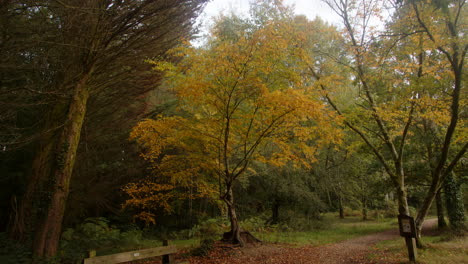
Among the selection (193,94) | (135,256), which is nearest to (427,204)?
(193,94)

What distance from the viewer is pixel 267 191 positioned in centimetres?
1631

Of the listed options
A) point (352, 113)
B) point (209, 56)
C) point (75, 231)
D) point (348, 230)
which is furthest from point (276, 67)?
point (348, 230)

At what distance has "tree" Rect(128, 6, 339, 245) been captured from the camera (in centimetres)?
665

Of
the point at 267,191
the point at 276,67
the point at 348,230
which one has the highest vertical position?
the point at 276,67

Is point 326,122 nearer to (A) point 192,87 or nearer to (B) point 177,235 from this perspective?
(A) point 192,87

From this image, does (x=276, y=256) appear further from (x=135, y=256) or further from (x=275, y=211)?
(x=275, y=211)

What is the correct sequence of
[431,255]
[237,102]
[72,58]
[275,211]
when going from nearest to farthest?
[431,255] < [237,102] < [72,58] < [275,211]

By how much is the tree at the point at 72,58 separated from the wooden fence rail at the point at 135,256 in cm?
269

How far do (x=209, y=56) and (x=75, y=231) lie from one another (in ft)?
29.7

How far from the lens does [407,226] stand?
687 cm

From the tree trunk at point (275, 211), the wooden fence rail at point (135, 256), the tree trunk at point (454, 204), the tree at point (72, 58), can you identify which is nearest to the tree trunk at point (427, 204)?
the tree trunk at point (454, 204)

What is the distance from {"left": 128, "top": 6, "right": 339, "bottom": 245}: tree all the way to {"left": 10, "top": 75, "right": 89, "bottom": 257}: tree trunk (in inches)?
61.7

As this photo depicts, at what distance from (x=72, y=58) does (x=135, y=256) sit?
5.90 m

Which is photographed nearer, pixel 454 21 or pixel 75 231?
pixel 454 21
